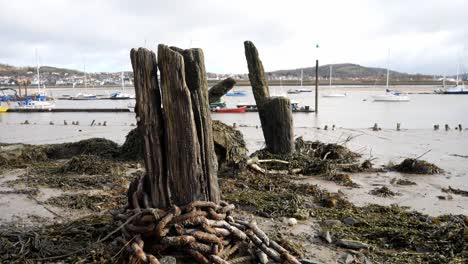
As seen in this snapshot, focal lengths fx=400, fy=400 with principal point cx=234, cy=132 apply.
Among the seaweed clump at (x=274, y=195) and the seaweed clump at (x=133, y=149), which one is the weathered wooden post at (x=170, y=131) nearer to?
the seaweed clump at (x=274, y=195)

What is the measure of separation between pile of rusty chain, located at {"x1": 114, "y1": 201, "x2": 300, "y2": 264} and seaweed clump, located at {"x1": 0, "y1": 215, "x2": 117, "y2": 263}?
0.27 meters

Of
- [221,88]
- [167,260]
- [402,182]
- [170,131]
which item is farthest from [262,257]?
[221,88]

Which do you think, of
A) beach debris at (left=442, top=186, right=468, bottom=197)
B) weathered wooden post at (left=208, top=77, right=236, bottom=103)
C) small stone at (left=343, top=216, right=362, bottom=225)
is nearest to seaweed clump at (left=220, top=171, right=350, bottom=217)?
small stone at (left=343, top=216, right=362, bottom=225)

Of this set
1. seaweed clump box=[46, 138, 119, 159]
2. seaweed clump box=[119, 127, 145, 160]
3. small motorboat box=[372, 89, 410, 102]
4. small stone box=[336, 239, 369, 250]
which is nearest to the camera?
small stone box=[336, 239, 369, 250]

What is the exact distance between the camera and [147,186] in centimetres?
461

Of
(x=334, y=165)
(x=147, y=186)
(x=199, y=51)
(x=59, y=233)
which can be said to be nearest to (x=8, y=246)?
(x=59, y=233)

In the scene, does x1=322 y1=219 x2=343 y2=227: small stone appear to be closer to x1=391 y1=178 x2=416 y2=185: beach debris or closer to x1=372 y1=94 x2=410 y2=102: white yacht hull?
x1=391 y1=178 x2=416 y2=185: beach debris

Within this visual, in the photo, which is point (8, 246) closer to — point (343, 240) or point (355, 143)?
point (343, 240)

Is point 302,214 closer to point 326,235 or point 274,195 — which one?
point 326,235

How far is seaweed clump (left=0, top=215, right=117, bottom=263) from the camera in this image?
3.90m

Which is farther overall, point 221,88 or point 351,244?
point 221,88

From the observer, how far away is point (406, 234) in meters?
5.29

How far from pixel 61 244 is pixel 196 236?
151 cm

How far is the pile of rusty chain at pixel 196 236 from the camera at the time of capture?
389 centimetres
